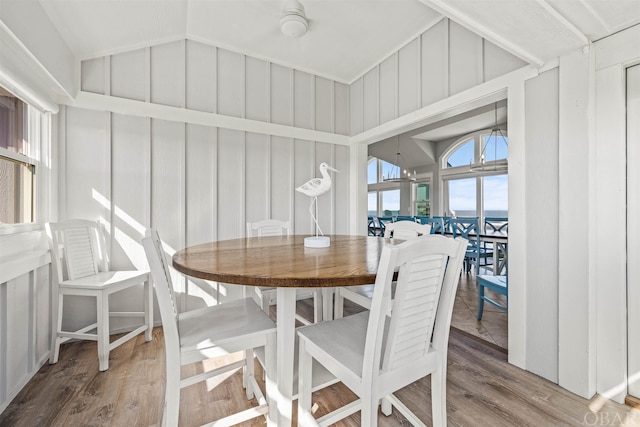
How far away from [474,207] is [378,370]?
672cm

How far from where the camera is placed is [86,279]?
206 centimetres

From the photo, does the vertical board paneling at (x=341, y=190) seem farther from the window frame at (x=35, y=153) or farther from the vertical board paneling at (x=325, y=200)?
the window frame at (x=35, y=153)

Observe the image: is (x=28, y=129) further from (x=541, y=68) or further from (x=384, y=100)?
(x=541, y=68)

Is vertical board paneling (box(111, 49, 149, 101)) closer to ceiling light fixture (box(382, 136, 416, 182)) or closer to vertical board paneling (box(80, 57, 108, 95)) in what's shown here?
vertical board paneling (box(80, 57, 108, 95))

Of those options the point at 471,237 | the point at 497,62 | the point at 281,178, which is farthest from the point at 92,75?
the point at 471,237

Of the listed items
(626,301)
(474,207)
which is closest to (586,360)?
(626,301)

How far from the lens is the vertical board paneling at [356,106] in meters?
3.38

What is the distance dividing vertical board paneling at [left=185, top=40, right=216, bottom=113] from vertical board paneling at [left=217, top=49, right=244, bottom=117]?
0.22ft

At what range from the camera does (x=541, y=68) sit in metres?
1.76

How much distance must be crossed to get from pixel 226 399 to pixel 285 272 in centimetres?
107

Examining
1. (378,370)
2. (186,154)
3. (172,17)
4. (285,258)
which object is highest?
(172,17)

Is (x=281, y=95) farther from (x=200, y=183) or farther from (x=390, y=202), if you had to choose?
(x=390, y=202)

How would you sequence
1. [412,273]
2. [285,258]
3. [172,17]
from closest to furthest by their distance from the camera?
[412,273] < [285,258] < [172,17]

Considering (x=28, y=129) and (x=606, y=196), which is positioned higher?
(x=28, y=129)
